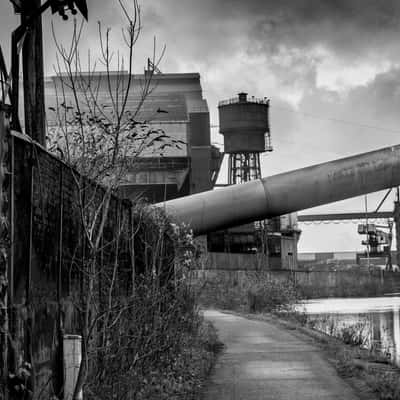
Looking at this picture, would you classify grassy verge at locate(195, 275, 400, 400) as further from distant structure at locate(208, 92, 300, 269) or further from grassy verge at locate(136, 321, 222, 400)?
distant structure at locate(208, 92, 300, 269)

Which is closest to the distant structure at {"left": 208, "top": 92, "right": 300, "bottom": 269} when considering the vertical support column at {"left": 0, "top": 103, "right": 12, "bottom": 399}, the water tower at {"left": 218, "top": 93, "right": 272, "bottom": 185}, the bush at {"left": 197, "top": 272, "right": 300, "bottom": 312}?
the water tower at {"left": 218, "top": 93, "right": 272, "bottom": 185}

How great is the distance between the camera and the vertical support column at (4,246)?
14.3ft

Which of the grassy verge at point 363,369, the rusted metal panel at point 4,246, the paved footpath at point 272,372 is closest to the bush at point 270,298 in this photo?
the paved footpath at point 272,372

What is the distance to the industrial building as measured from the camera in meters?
42.3

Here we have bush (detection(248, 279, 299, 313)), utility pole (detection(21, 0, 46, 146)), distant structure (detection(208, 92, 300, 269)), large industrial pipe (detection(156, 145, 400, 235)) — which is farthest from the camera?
distant structure (detection(208, 92, 300, 269))

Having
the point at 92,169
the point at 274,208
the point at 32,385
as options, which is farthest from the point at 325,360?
the point at 274,208

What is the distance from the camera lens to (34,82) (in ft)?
25.5

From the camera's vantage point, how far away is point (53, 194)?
5.84 meters

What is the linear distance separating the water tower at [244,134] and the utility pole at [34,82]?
57661 millimetres

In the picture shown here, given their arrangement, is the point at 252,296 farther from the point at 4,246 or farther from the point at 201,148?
the point at 201,148

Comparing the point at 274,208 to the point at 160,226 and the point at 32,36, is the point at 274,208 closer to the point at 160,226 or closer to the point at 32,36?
the point at 160,226

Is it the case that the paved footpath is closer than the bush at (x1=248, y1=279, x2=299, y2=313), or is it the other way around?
the paved footpath

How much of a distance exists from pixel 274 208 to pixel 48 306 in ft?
52.0

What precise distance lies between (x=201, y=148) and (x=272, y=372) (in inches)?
1588
